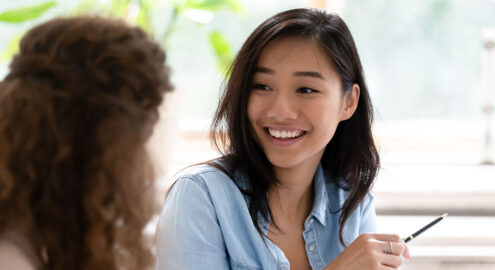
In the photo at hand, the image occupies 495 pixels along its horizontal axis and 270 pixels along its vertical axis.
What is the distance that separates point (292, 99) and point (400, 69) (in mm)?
1208

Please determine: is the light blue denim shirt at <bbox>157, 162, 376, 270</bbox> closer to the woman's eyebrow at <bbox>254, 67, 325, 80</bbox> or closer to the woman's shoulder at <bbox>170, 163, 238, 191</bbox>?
the woman's shoulder at <bbox>170, 163, 238, 191</bbox>

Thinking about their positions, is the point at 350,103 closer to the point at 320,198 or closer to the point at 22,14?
the point at 320,198

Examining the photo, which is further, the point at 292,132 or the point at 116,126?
the point at 292,132

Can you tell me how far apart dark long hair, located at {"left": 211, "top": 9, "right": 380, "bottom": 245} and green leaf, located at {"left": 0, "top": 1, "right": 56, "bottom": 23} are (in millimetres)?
912

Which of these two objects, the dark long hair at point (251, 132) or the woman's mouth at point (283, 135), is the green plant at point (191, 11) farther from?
the woman's mouth at point (283, 135)

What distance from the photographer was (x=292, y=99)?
1.23 meters

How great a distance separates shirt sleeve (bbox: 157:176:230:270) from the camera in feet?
3.79

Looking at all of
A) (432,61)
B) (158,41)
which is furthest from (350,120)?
(432,61)

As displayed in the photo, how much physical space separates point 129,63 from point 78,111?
0.08m

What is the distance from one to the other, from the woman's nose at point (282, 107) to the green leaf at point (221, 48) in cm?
91

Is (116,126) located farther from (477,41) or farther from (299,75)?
(477,41)

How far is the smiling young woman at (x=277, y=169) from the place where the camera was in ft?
3.91

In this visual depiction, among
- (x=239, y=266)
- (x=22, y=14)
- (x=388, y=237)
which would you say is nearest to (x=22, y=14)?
(x=22, y=14)

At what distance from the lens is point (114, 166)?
74 cm
